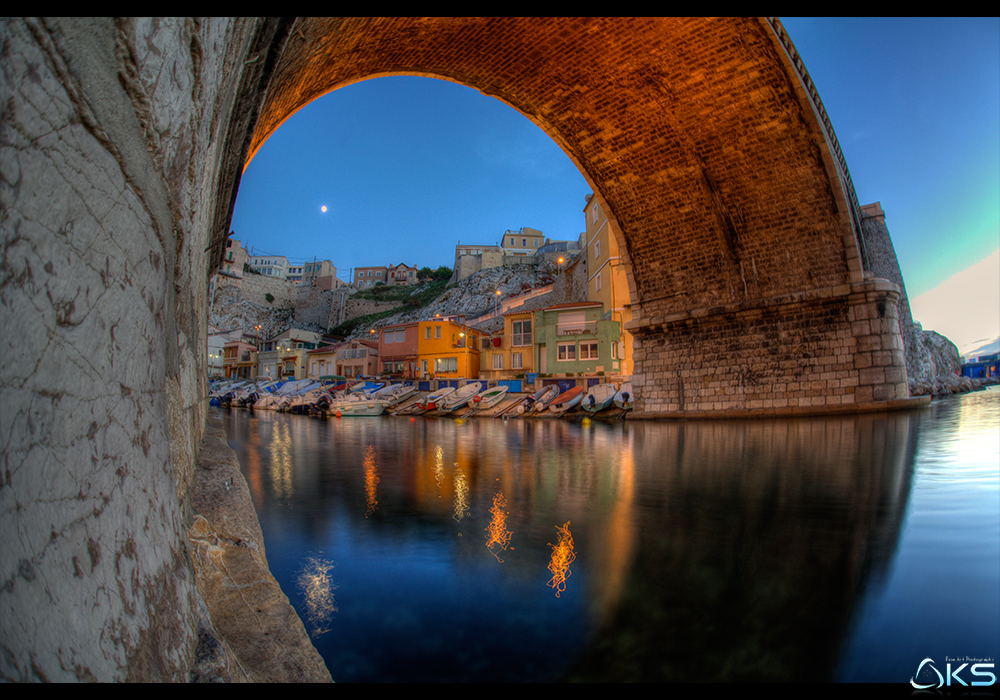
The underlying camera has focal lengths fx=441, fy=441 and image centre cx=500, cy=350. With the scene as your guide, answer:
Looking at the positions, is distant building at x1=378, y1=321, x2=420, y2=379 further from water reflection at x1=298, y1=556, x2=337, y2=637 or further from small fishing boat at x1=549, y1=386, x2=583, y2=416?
water reflection at x1=298, y1=556, x2=337, y2=637

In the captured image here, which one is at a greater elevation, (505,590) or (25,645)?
(25,645)

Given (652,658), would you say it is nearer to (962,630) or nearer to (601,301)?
(962,630)

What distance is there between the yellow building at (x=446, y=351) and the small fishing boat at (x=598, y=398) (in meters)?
13.2

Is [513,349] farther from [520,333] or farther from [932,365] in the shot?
[932,365]

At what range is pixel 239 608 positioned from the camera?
142cm

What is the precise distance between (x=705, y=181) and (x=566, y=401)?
28.8 feet

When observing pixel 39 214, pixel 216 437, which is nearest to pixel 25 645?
pixel 39 214

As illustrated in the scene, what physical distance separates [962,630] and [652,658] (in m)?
1.12

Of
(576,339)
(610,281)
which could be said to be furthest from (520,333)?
(610,281)

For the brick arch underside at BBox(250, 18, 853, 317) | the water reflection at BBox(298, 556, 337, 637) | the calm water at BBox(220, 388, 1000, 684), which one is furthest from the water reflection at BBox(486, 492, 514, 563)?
the brick arch underside at BBox(250, 18, 853, 317)

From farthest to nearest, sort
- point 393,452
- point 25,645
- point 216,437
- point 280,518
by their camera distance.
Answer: point 393,452 → point 216,437 → point 280,518 → point 25,645

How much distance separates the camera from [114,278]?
0.80m

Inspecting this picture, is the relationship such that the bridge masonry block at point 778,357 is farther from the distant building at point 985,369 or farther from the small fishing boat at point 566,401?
the distant building at point 985,369

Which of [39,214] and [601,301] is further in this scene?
[601,301]
